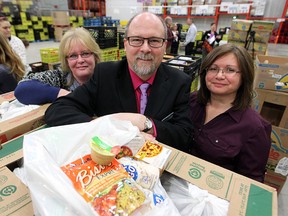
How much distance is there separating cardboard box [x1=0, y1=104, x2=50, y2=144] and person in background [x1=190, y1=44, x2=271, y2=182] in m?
0.99

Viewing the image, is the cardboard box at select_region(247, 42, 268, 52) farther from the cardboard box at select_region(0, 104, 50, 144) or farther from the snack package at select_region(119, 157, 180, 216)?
the snack package at select_region(119, 157, 180, 216)

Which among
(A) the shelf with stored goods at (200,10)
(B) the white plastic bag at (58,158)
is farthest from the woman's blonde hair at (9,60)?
(A) the shelf with stored goods at (200,10)

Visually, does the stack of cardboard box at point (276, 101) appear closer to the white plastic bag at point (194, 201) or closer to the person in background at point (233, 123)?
the person in background at point (233, 123)

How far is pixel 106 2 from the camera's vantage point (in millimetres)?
12609

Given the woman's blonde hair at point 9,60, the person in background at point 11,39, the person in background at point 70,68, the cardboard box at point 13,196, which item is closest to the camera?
the cardboard box at point 13,196

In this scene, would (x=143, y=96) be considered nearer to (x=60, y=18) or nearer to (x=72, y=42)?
(x=72, y=42)

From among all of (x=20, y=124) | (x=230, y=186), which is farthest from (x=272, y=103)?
(x=20, y=124)

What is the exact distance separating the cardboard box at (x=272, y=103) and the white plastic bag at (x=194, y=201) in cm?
139

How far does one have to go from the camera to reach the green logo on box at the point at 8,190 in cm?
60

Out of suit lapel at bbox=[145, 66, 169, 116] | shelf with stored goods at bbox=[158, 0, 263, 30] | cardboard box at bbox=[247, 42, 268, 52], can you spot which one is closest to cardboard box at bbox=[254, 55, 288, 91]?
suit lapel at bbox=[145, 66, 169, 116]

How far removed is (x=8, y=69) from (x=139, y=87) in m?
1.46

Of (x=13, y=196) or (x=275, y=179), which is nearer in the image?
(x=13, y=196)

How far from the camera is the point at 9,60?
1957mm

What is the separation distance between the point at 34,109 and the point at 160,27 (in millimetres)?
946
